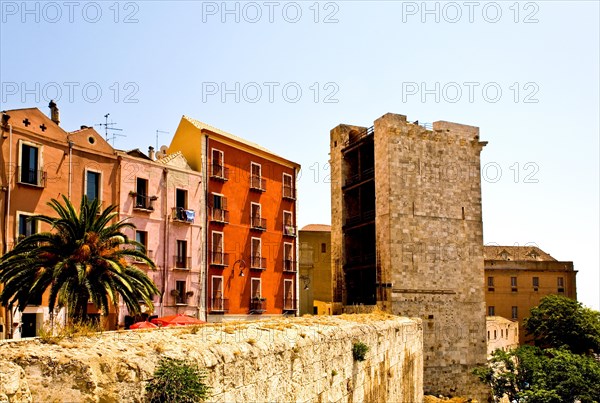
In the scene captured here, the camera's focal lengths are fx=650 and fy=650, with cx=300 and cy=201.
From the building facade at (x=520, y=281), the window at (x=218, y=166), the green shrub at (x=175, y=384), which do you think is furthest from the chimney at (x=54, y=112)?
the building facade at (x=520, y=281)

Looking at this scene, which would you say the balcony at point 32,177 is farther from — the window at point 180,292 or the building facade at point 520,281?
the building facade at point 520,281

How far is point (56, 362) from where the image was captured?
8375mm

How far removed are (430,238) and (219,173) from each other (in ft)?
47.2

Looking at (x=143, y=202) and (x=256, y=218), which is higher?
(x=143, y=202)

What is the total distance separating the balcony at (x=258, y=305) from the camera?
37.3 meters

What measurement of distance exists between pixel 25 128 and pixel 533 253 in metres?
60.1

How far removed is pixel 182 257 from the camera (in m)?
33.9

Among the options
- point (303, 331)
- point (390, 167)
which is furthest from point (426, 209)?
point (303, 331)

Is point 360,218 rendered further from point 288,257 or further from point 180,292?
point 180,292

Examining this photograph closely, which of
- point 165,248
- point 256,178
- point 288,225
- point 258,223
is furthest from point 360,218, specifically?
point 165,248

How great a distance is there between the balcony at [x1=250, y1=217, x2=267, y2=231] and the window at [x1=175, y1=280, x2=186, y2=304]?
20.4 ft

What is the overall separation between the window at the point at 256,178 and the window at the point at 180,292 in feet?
25.2

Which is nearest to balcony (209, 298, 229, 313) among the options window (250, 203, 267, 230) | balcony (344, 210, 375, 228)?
window (250, 203, 267, 230)

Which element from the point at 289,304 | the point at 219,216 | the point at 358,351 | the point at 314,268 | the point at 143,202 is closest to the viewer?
the point at 358,351
